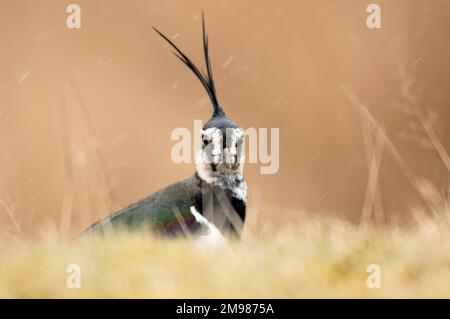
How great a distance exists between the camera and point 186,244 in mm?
2943

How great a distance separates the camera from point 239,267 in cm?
260

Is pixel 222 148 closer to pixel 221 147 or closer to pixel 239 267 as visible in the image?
pixel 221 147

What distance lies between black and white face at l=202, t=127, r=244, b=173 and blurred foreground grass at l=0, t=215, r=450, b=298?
790 millimetres

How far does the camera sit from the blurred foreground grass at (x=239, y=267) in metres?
2.41

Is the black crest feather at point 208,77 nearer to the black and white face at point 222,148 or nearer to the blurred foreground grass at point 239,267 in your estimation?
the black and white face at point 222,148

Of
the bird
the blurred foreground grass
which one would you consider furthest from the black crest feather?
the blurred foreground grass

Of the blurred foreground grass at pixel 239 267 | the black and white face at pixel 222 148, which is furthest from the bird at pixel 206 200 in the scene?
the blurred foreground grass at pixel 239 267

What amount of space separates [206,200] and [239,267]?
1.18 meters

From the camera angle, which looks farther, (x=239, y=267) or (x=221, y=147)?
(x=221, y=147)

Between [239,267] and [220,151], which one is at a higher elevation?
[220,151]

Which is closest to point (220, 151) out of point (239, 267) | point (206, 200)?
point (206, 200)

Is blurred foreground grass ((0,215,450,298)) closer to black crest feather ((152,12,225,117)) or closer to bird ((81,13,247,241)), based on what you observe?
bird ((81,13,247,241))

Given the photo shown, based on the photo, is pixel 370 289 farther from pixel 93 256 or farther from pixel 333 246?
pixel 93 256

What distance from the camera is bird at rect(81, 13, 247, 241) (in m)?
3.52
